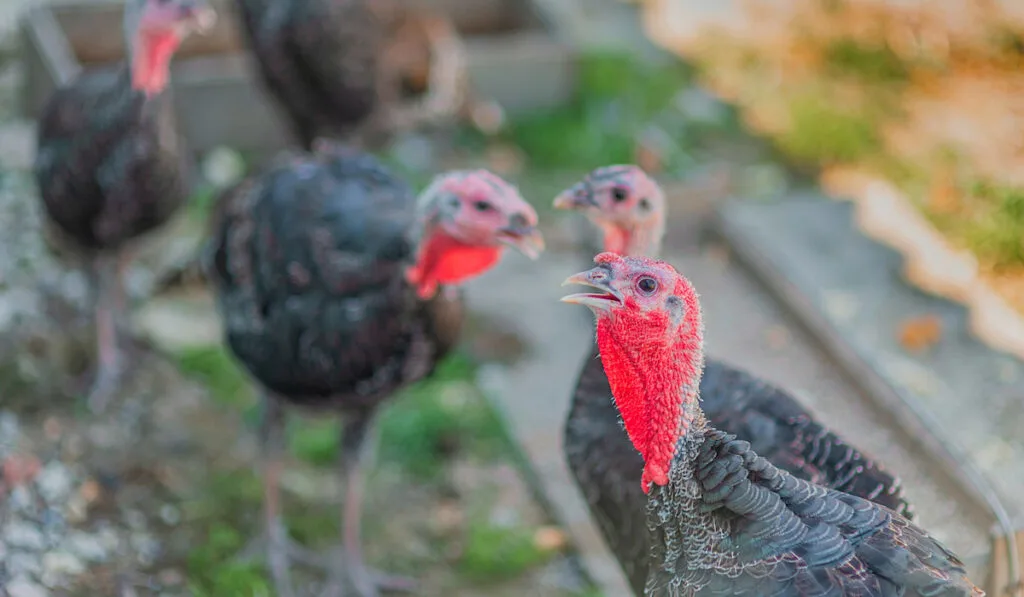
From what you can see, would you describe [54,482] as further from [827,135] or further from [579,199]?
[827,135]

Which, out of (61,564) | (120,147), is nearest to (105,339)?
(120,147)

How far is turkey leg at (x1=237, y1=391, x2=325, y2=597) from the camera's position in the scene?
194 inches

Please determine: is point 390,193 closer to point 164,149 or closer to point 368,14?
point 164,149

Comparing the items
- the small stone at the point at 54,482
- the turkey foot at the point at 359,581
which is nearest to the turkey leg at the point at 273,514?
the turkey foot at the point at 359,581

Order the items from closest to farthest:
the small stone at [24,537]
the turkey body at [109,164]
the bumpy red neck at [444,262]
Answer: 1. the bumpy red neck at [444,262]
2. the small stone at [24,537]
3. the turkey body at [109,164]

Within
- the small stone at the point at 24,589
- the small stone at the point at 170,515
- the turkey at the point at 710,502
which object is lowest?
the small stone at the point at 170,515

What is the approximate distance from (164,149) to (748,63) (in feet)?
15.2

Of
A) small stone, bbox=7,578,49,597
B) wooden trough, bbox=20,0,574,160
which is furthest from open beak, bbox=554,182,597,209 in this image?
wooden trough, bbox=20,0,574,160

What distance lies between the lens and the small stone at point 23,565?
471 centimetres

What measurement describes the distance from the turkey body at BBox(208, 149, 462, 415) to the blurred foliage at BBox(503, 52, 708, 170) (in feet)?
10.0

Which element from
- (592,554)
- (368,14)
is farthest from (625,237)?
(368,14)

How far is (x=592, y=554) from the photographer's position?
5.02m

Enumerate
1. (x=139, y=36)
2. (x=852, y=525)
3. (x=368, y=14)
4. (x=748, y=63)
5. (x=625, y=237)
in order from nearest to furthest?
(x=852, y=525) → (x=625, y=237) → (x=139, y=36) → (x=368, y=14) → (x=748, y=63)

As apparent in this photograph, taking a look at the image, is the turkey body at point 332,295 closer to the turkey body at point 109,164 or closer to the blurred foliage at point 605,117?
the turkey body at point 109,164
